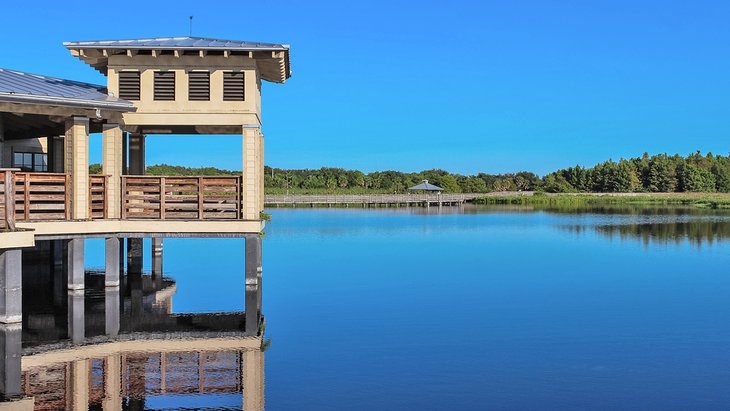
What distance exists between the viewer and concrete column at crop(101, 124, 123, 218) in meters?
18.5

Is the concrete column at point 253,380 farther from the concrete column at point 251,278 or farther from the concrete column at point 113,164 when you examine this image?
the concrete column at point 113,164

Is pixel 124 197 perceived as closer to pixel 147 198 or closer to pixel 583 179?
pixel 147 198

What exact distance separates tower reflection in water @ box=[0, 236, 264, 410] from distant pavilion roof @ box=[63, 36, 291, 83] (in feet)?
15.5

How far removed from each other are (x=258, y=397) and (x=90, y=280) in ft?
46.4

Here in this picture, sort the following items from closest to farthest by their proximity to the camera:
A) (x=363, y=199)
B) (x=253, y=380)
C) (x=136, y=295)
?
(x=253, y=380) < (x=136, y=295) < (x=363, y=199)

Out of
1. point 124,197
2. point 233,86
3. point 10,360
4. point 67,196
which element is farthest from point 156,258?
point 10,360

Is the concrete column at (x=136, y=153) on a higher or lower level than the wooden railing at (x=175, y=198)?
higher

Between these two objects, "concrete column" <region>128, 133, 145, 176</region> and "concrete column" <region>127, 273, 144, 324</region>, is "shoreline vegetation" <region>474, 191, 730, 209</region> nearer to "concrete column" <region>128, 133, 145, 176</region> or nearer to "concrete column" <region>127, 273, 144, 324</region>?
"concrete column" <region>127, 273, 144, 324</region>

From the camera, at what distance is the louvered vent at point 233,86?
1939 cm

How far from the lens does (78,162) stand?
58.4 feet

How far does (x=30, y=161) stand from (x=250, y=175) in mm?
10510

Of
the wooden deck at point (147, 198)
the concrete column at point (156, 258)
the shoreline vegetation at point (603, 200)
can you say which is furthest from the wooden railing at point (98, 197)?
the shoreline vegetation at point (603, 200)

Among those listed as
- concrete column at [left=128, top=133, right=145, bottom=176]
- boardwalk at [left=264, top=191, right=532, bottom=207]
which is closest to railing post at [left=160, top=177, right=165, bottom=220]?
concrete column at [left=128, top=133, right=145, bottom=176]

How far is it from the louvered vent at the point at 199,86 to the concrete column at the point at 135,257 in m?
8.08
